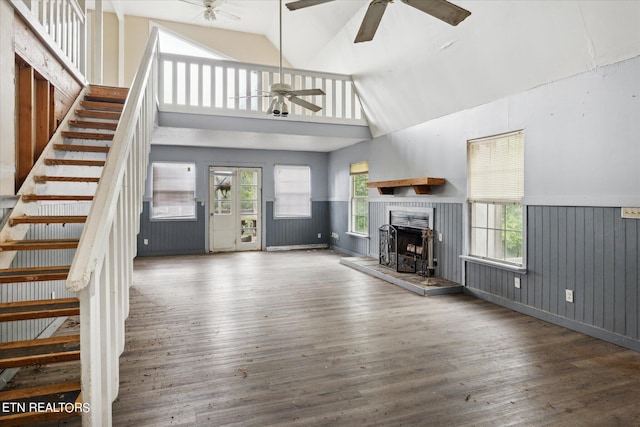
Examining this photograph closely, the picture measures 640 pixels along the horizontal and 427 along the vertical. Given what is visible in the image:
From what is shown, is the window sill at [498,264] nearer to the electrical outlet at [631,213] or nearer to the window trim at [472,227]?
the window trim at [472,227]

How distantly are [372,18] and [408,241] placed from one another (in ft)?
13.4

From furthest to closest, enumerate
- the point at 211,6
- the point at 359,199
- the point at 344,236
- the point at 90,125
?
1. the point at 344,236
2. the point at 359,199
3. the point at 211,6
4. the point at 90,125

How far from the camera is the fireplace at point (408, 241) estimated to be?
5836mm

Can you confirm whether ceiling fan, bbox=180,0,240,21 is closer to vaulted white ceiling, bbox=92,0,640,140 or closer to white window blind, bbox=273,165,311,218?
vaulted white ceiling, bbox=92,0,640,140

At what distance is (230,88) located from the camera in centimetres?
661

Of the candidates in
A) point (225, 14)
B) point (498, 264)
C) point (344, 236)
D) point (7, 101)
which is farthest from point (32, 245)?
point (225, 14)

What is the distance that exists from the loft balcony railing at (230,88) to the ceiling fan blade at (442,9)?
11.2ft

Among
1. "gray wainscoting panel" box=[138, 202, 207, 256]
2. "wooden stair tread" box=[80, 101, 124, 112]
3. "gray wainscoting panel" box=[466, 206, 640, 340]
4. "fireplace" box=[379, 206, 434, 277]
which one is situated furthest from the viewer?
"gray wainscoting panel" box=[138, 202, 207, 256]

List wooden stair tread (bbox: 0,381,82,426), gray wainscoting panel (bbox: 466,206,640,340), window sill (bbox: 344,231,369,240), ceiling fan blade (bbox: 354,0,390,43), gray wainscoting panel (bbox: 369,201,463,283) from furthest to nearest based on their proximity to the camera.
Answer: window sill (bbox: 344,231,369,240)
gray wainscoting panel (bbox: 369,201,463,283)
gray wainscoting panel (bbox: 466,206,640,340)
ceiling fan blade (bbox: 354,0,390,43)
wooden stair tread (bbox: 0,381,82,426)

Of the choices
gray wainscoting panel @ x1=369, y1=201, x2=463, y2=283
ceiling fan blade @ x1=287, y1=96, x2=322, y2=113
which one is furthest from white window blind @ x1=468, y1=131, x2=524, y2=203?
ceiling fan blade @ x1=287, y1=96, x2=322, y2=113

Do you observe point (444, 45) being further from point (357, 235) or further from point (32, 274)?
point (32, 274)

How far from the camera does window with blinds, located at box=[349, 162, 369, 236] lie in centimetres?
816

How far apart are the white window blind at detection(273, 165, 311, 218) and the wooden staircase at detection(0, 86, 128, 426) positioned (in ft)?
15.8

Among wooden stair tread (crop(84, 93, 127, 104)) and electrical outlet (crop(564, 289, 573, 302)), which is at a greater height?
wooden stair tread (crop(84, 93, 127, 104))
